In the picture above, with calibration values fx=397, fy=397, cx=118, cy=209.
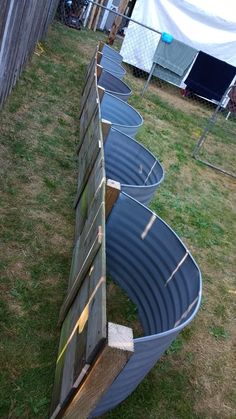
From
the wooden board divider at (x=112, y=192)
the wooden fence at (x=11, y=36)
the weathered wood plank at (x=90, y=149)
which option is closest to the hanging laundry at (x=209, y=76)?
the wooden fence at (x=11, y=36)

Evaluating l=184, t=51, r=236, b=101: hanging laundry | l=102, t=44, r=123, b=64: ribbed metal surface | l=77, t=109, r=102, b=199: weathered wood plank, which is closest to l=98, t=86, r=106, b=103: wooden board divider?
l=77, t=109, r=102, b=199: weathered wood plank

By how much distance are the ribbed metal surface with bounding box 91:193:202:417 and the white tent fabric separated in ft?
35.9

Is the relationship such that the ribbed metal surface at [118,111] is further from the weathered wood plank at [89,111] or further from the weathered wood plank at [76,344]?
the weathered wood plank at [76,344]

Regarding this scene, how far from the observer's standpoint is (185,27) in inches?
535

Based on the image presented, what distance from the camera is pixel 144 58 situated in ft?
45.5

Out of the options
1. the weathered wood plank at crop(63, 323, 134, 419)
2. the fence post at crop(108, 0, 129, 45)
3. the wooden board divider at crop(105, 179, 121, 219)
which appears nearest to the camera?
the weathered wood plank at crop(63, 323, 134, 419)

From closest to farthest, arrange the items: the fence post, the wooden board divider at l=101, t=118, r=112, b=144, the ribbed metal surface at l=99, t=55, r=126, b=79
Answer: the wooden board divider at l=101, t=118, r=112, b=144 → the ribbed metal surface at l=99, t=55, r=126, b=79 → the fence post

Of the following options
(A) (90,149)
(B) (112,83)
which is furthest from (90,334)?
(B) (112,83)

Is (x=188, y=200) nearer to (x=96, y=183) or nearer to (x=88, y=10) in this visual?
(x=96, y=183)

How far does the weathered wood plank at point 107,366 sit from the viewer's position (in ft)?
7.58

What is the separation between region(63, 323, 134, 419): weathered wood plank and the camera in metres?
2.31

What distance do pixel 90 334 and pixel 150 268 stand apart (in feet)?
5.72

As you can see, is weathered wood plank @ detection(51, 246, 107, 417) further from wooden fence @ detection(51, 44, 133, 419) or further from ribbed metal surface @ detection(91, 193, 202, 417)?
ribbed metal surface @ detection(91, 193, 202, 417)

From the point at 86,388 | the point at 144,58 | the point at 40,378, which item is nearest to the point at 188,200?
the point at 40,378
